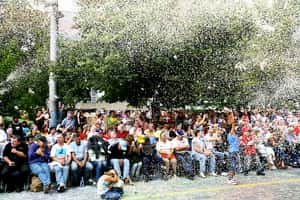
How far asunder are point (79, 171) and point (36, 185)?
42.5 inches

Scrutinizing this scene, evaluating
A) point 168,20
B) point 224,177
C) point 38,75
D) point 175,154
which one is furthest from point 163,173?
point 168,20

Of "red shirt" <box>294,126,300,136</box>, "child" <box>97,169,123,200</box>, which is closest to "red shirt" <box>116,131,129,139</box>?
"child" <box>97,169,123,200</box>

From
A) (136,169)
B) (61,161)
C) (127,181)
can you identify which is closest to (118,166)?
(127,181)

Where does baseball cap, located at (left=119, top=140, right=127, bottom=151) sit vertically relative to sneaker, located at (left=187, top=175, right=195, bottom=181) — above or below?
above

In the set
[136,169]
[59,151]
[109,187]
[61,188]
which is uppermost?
[59,151]

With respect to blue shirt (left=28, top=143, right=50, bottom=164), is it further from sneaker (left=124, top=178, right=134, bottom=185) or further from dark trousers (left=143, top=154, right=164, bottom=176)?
dark trousers (left=143, top=154, right=164, bottom=176)

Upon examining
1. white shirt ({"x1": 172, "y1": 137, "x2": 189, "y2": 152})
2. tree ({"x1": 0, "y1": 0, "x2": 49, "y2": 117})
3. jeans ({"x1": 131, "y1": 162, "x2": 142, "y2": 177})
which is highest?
tree ({"x1": 0, "y1": 0, "x2": 49, "y2": 117})

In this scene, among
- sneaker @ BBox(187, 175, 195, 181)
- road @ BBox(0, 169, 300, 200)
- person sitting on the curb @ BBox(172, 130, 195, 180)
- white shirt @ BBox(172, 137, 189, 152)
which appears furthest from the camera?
white shirt @ BBox(172, 137, 189, 152)

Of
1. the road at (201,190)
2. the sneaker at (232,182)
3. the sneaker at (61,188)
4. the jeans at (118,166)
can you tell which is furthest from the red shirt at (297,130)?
the sneaker at (61,188)

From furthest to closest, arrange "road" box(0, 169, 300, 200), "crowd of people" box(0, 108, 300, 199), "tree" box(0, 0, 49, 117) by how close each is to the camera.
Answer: "tree" box(0, 0, 49, 117) → "crowd of people" box(0, 108, 300, 199) → "road" box(0, 169, 300, 200)

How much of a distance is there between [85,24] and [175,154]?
25.0ft

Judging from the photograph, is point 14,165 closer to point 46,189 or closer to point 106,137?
point 46,189

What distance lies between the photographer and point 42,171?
442 inches

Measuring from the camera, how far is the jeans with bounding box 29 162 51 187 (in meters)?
11.2
